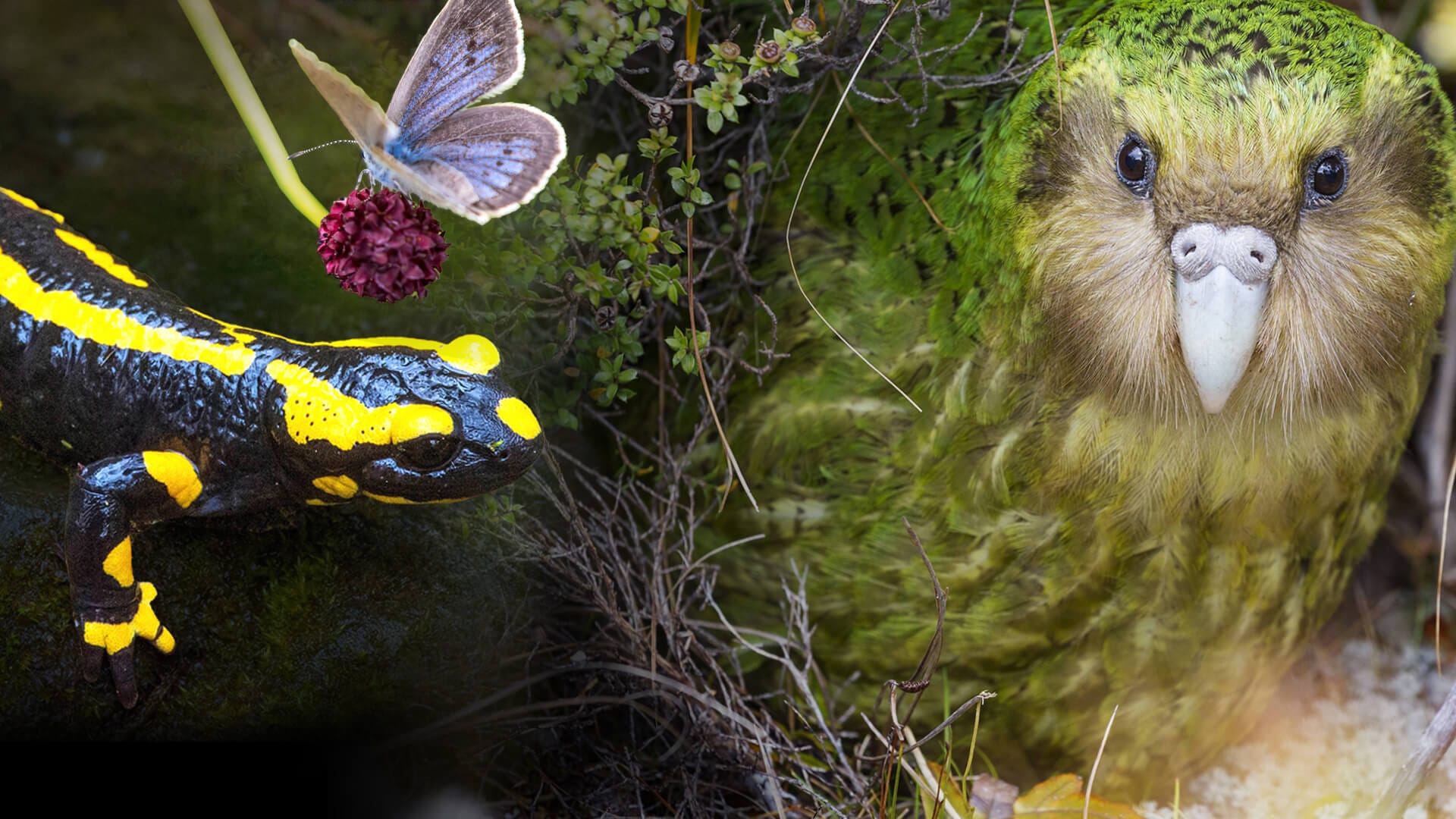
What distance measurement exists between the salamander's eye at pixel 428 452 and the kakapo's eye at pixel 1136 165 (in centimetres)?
106

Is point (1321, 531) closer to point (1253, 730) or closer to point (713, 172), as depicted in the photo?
point (1253, 730)

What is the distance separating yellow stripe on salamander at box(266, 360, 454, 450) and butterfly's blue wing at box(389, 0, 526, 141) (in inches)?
15.1

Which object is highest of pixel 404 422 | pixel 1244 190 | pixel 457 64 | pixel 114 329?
pixel 1244 190

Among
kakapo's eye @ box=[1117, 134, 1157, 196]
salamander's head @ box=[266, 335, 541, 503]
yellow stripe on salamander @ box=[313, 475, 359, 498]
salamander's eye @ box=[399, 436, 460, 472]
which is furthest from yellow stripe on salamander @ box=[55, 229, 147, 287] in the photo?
kakapo's eye @ box=[1117, 134, 1157, 196]

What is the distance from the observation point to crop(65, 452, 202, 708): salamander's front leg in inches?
64.7

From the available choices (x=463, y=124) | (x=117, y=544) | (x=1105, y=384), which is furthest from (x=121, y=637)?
(x=1105, y=384)

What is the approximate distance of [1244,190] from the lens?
5.07 feet

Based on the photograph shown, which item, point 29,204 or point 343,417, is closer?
point 343,417

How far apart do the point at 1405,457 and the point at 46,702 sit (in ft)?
9.66

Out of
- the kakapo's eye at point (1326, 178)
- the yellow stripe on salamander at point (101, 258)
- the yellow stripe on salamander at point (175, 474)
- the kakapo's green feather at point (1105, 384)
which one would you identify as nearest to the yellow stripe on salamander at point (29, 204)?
the yellow stripe on salamander at point (101, 258)

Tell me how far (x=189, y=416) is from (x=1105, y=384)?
146cm

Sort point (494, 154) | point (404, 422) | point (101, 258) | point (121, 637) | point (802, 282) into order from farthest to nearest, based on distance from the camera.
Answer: point (802, 282) < point (101, 258) < point (121, 637) < point (404, 422) < point (494, 154)

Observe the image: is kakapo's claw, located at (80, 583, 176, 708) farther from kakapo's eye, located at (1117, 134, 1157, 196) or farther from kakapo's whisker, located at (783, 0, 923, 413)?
kakapo's eye, located at (1117, 134, 1157, 196)

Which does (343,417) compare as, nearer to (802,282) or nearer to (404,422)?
(404,422)
